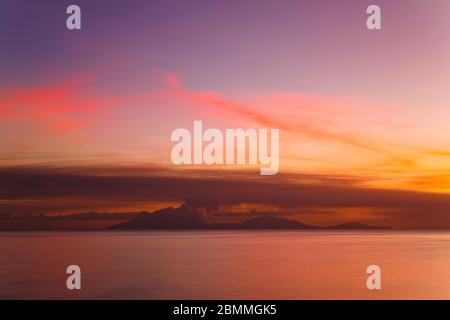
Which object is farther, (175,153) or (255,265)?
(255,265)

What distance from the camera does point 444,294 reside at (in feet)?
24.8

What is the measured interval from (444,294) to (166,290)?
3858mm

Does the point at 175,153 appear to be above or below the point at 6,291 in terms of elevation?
above

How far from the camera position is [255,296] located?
7.60 m

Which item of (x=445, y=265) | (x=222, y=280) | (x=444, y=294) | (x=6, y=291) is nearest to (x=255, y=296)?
(x=222, y=280)

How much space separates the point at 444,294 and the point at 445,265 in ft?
14.3
